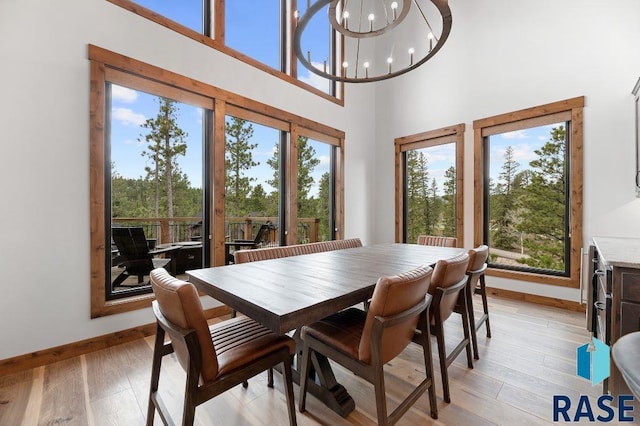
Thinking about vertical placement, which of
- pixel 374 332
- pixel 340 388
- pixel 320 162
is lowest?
pixel 340 388

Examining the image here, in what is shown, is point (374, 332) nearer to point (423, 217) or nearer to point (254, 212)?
point (254, 212)

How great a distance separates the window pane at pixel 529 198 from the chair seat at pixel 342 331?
10.9 ft

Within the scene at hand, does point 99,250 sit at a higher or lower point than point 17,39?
lower

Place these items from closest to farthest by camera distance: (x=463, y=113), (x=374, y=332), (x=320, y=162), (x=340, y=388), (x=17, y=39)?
(x=374, y=332), (x=340, y=388), (x=17, y=39), (x=463, y=113), (x=320, y=162)

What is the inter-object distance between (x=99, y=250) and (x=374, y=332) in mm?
2556

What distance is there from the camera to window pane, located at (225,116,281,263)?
3.59 metres

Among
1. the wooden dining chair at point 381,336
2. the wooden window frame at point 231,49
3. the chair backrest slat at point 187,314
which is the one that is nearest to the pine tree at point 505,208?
the wooden window frame at point 231,49

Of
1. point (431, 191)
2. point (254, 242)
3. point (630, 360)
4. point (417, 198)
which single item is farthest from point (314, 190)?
point (630, 360)

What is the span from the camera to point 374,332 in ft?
4.31

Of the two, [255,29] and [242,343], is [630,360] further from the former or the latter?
[255,29]

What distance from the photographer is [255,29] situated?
12.7ft

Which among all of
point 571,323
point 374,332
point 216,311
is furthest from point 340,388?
point 571,323

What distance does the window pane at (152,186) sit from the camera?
277 centimetres

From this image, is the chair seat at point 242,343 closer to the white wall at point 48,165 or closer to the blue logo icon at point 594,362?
the white wall at point 48,165
